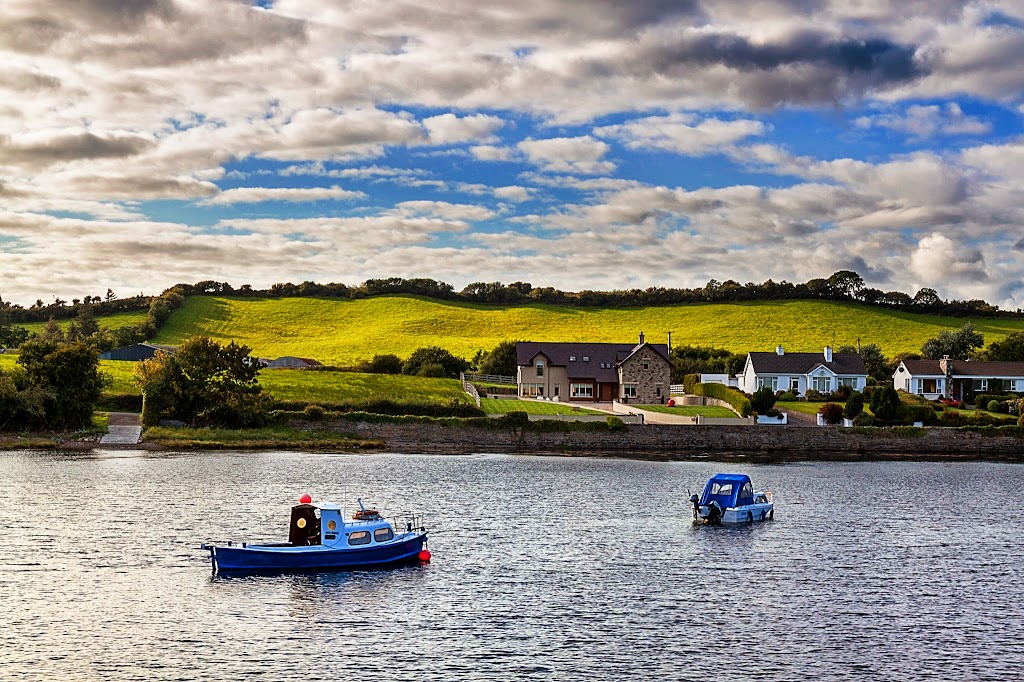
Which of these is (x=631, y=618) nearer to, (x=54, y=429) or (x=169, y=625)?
(x=169, y=625)

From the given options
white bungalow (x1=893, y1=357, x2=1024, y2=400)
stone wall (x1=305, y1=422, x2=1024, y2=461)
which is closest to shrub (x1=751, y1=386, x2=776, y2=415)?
stone wall (x1=305, y1=422, x2=1024, y2=461)

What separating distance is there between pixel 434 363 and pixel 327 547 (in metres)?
109

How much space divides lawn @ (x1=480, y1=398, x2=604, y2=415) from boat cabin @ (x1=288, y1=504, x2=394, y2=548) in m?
62.8

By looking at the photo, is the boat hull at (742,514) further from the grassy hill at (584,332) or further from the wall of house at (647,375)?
the grassy hill at (584,332)

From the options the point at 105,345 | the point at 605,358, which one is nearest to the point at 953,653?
the point at 605,358

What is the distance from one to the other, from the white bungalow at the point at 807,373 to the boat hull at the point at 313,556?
3800 inches

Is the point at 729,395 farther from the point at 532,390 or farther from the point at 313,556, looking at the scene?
the point at 313,556

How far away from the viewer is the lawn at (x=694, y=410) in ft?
385

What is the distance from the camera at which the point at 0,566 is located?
45.1 metres

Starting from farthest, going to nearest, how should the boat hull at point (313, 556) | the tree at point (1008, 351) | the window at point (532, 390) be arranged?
the tree at point (1008, 351), the window at point (532, 390), the boat hull at point (313, 556)

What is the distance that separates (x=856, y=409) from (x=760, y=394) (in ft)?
32.2

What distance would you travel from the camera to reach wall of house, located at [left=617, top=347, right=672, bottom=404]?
134875mm

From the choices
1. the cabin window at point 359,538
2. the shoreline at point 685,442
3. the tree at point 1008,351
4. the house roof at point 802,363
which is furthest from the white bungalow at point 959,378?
the cabin window at point 359,538

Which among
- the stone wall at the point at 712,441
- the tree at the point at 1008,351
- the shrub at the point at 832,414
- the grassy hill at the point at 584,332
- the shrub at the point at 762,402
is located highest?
the grassy hill at the point at 584,332
